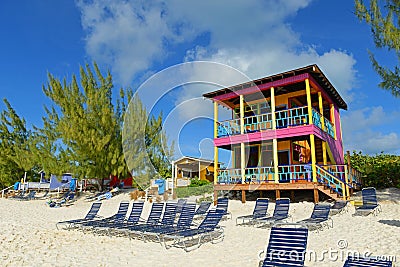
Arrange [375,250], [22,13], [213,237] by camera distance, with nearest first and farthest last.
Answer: [375,250]
[213,237]
[22,13]

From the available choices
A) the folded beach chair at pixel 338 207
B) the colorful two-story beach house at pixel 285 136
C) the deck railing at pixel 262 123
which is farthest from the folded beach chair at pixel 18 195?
the folded beach chair at pixel 338 207

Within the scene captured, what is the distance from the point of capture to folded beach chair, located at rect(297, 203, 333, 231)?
27.6ft

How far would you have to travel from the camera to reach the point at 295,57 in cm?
1809

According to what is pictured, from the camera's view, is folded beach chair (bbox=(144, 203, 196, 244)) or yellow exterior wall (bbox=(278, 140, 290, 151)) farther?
yellow exterior wall (bbox=(278, 140, 290, 151))

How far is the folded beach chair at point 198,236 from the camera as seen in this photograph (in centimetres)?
699

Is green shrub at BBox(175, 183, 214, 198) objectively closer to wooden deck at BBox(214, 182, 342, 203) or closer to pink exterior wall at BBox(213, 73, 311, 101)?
wooden deck at BBox(214, 182, 342, 203)

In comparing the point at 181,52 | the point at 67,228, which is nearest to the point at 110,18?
the point at 181,52

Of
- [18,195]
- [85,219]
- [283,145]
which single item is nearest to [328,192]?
[283,145]

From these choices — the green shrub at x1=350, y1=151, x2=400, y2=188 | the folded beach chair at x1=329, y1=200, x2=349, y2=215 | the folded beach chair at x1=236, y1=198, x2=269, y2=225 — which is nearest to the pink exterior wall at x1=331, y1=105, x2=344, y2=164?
the green shrub at x1=350, y1=151, x2=400, y2=188

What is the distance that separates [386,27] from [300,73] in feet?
13.7

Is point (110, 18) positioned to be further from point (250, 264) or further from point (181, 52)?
point (250, 264)

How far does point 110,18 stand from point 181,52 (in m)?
3.50

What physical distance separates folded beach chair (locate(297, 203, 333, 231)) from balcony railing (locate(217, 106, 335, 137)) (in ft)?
16.2

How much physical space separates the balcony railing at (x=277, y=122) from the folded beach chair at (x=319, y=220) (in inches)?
194
